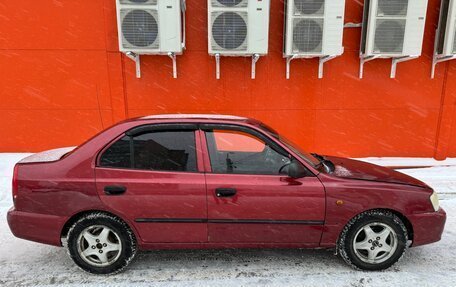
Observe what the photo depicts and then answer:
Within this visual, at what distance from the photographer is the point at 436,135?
22.6 feet

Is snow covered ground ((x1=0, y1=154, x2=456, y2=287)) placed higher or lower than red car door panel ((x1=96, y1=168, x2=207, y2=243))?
lower

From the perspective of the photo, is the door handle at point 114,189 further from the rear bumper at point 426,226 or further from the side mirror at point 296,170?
→ the rear bumper at point 426,226

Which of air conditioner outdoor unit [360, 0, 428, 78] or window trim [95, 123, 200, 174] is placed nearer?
window trim [95, 123, 200, 174]

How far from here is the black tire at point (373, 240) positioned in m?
2.85

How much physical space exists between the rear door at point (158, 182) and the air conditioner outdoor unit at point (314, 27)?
12.2ft

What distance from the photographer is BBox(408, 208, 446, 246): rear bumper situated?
9.39ft

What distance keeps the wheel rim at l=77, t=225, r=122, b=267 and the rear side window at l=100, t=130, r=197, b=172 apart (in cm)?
63

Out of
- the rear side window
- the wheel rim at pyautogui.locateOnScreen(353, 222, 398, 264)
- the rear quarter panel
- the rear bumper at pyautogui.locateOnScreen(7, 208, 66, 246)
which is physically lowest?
the wheel rim at pyautogui.locateOnScreen(353, 222, 398, 264)

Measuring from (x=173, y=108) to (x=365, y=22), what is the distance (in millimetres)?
4364

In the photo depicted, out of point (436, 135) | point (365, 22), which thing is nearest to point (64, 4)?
point (365, 22)

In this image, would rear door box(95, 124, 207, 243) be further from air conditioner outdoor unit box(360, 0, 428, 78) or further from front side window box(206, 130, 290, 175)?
air conditioner outdoor unit box(360, 0, 428, 78)

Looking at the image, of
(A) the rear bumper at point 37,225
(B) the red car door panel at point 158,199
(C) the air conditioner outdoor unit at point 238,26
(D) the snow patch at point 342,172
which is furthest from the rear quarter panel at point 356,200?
(C) the air conditioner outdoor unit at point 238,26

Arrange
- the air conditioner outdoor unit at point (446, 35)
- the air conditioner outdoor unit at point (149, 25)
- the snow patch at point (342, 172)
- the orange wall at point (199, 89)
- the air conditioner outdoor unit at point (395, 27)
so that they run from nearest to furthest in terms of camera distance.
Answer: the snow patch at point (342, 172) < the air conditioner outdoor unit at point (149, 25) < the air conditioner outdoor unit at point (395, 27) < the air conditioner outdoor unit at point (446, 35) < the orange wall at point (199, 89)

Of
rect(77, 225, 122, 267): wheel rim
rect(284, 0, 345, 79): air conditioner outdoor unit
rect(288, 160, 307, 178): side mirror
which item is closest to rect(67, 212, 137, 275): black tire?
rect(77, 225, 122, 267): wheel rim
